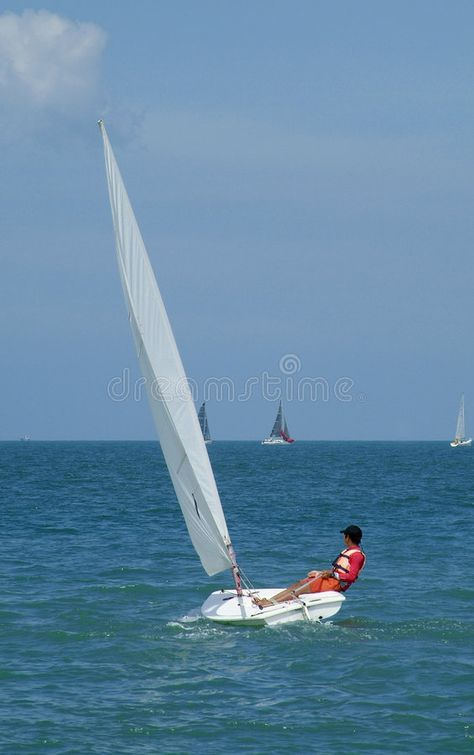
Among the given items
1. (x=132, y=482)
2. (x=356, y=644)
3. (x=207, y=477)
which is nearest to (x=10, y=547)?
(x=207, y=477)

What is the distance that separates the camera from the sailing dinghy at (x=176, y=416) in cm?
1723

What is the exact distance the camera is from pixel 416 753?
12.0m

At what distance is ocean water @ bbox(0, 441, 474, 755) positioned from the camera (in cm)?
1269

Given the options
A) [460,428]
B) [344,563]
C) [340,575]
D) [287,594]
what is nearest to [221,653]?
[287,594]

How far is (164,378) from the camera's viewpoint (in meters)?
17.5

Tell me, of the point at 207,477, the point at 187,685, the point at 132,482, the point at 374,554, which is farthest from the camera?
the point at 132,482

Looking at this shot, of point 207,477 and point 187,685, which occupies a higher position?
point 207,477

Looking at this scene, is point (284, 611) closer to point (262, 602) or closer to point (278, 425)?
point (262, 602)

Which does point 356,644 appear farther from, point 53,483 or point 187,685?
point 53,483

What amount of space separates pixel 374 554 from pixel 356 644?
1086cm

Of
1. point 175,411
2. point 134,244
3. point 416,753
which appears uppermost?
point 134,244

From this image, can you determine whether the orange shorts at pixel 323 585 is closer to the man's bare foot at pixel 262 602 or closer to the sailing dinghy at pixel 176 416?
the sailing dinghy at pixel 176 416

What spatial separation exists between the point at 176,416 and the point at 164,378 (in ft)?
2.18

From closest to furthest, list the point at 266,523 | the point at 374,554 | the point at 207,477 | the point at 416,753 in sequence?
the point at 416,753 → the point at 207,477 → the point at 374,554 → the point at 266,523
